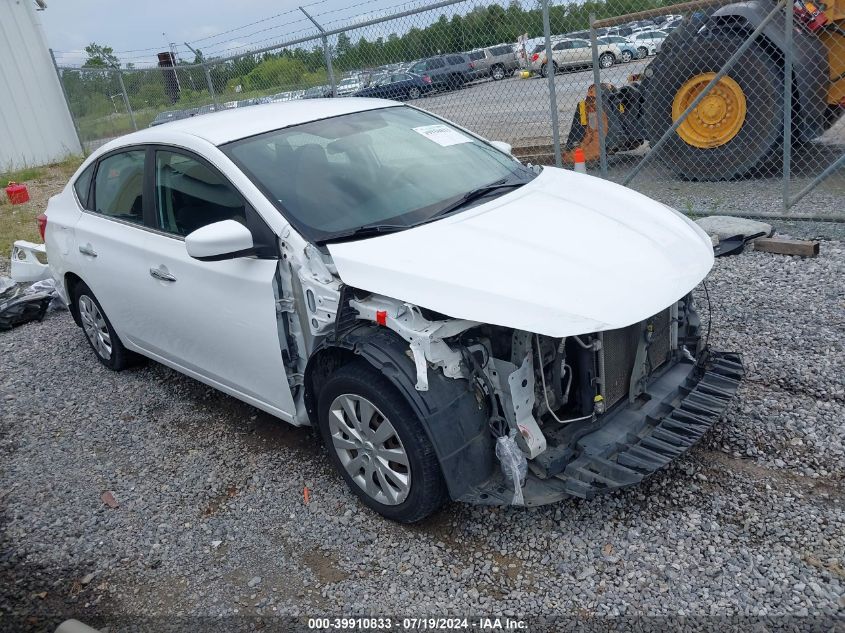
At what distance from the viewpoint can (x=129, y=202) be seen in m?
4.23

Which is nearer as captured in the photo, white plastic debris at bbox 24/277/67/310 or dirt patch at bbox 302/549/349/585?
dirt patch at bbox 302/549/349/585

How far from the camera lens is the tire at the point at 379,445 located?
282 centimetres

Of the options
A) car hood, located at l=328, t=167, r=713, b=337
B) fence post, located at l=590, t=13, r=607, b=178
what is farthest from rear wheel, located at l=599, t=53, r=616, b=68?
car hood, located at l=328, t=167, r=713, b=337

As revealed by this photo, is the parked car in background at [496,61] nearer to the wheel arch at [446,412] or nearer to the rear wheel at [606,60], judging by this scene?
the rear wheel at [606,60]

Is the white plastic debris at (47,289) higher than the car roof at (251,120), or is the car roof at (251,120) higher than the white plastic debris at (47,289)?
the car roof at (251,120)

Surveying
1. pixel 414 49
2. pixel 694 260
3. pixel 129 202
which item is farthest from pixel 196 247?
pixel 414 49

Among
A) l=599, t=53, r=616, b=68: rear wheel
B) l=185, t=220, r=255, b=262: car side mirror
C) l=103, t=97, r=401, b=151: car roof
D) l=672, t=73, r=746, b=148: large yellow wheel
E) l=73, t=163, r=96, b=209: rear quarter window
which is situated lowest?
l=672, t=73, r=746, b=148: large yellow wheel

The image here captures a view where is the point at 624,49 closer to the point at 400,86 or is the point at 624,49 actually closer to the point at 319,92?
the point at 400,86

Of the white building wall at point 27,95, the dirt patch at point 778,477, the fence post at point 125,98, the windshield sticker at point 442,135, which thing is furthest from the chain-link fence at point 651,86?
the white building wall at point 27,95

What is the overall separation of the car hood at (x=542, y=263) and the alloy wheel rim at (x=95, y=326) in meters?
2.74

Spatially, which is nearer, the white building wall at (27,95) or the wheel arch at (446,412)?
the wheel arch at (446,412)

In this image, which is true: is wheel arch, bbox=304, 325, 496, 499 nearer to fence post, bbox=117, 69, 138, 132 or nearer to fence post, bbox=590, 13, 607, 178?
fence post, bbox=590, 13, 607, 178

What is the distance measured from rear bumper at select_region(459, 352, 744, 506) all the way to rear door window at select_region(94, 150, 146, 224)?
8.95 ft

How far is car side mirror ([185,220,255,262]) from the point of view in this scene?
312 cm
